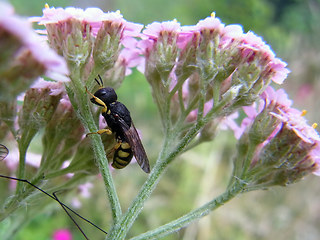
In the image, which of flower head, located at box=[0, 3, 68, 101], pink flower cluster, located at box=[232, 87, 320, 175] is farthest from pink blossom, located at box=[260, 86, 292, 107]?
flower head, located at box=[0, 3, 68, 101]

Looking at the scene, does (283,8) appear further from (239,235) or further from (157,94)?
(157,94)

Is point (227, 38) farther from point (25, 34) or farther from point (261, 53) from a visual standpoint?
point (25, 34)

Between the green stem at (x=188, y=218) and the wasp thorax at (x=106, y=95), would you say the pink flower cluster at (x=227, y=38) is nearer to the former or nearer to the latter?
the wasp thorax at (x=106, y=95)

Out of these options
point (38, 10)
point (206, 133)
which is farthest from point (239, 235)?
point (38, 10)

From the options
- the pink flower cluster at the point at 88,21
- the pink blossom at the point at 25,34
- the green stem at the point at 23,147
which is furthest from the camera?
the green stem at the point at 23,147

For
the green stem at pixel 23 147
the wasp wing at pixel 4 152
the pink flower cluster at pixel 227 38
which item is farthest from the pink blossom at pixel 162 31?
the wasp wing at pixel 4 152

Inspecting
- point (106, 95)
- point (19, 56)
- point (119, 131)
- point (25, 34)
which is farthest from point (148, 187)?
point (25, 34)

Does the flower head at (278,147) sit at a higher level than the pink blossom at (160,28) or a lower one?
lower

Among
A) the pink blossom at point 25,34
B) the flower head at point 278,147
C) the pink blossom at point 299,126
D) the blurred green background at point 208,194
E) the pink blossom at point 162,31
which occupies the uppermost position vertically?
the pink blossom at point 25,34
